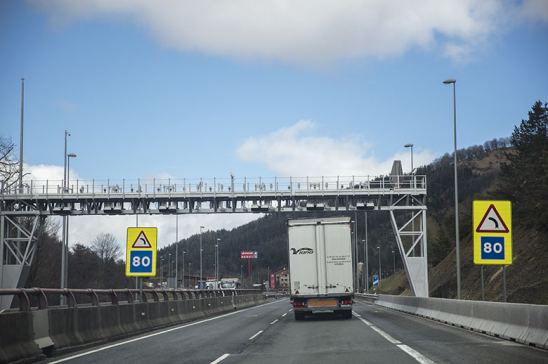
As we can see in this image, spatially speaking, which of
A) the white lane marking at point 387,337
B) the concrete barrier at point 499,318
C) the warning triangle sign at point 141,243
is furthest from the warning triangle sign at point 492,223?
the warning triangle sign at point 141,243

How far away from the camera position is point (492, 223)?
59.0ft

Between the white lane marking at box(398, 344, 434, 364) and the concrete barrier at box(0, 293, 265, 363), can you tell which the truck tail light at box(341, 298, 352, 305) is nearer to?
the concrete barrier at box(0, 293, 265, 363)

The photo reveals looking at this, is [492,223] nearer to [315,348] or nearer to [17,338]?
[315,348]

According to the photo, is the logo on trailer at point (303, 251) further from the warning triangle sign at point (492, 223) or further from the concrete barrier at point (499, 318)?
the warning triangle sign at point (492, 223)

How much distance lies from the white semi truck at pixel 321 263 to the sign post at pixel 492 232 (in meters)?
8.34

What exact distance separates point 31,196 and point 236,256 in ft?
492

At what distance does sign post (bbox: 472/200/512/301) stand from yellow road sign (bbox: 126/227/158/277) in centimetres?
937

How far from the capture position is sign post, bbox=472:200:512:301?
58.0ft

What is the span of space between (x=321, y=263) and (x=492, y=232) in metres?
9.14

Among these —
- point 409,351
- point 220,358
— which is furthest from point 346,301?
point 220,358

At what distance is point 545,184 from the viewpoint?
41.5 m

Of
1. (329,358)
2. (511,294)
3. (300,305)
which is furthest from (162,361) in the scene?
(511,294)

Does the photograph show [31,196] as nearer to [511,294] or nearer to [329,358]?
[511,294]

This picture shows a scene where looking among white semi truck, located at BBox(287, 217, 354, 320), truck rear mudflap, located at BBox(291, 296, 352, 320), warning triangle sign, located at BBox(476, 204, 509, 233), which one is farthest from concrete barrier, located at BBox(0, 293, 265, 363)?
warning triangle sign, located at BBox(476, 204, 509, 233)
